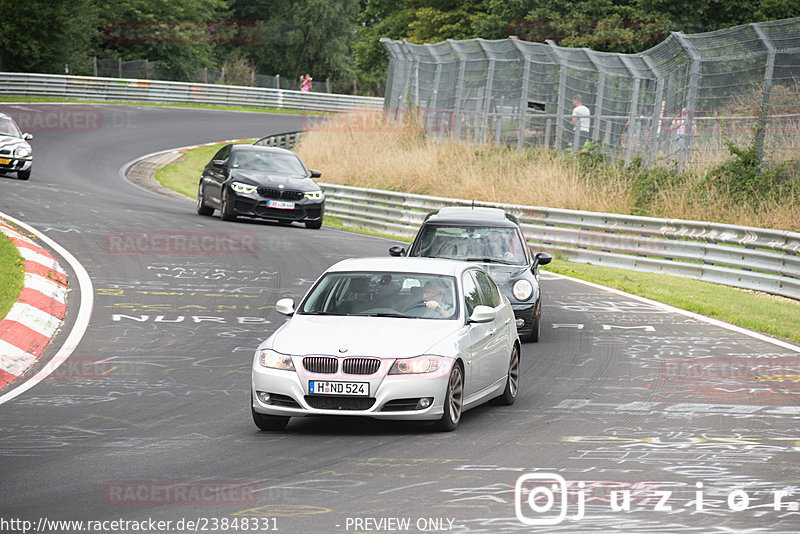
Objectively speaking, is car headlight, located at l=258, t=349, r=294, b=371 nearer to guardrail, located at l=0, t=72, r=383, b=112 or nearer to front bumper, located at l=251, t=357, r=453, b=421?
front bumper, located at l=251, t=357, r=453, b=421

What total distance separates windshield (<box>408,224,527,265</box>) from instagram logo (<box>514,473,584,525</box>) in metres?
7.27

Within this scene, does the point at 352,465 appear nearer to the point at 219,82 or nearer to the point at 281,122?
the point at 281,122

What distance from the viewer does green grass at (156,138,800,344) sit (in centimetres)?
1630

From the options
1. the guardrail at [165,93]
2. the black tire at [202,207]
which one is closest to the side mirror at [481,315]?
the black tire at [202,207]

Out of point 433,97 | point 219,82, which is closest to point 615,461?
point 433,97

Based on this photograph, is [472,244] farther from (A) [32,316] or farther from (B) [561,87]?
(B) [561,87]

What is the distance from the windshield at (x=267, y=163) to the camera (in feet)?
86.7

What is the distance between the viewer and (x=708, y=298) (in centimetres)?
1875

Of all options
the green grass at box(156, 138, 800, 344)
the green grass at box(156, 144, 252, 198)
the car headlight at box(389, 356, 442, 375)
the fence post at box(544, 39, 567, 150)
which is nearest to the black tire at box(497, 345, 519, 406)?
the car headlight at box(389, 356, 442, 375)

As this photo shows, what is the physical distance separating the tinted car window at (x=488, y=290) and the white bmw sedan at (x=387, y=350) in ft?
0.47

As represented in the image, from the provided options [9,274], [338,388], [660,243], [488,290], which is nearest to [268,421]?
[338,388]

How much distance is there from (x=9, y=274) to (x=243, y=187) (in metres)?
10.6

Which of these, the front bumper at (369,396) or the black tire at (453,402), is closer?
the front bumper at (369,396)

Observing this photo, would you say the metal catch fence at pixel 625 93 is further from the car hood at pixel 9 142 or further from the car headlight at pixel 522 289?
the car hood at pixel 9 142
